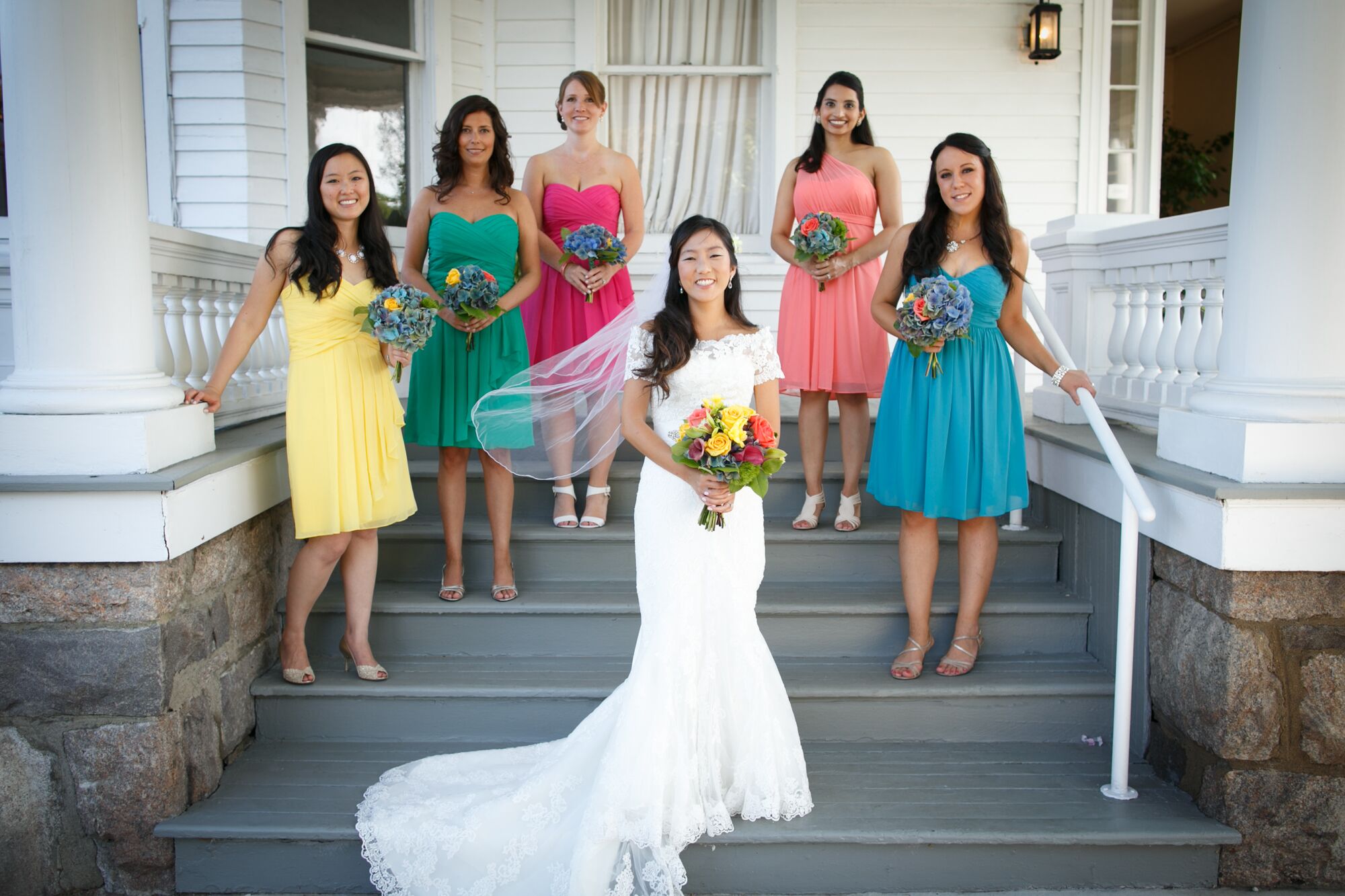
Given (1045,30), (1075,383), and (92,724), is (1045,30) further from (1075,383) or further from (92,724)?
(92,724)

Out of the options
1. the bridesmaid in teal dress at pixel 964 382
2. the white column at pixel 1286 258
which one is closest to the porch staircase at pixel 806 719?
the bridesmaid in teal dress at pixel 964 382

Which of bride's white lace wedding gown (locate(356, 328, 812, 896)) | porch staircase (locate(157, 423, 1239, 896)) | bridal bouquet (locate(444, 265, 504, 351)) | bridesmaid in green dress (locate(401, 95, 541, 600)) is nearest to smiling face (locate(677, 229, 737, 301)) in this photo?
bride's white lace wedding gown (locate(356, 328, 812, 896))

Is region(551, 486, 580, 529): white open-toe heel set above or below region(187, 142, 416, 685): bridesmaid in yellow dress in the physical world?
below

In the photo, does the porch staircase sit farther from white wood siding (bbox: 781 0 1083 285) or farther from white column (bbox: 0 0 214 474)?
white wood siding (bbox: 781 0 1083 285)

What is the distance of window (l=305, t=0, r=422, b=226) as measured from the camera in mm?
Result: 6477

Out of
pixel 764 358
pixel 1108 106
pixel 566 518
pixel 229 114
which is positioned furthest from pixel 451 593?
pixel 1108 106

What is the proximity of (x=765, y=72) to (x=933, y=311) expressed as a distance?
12.9ft

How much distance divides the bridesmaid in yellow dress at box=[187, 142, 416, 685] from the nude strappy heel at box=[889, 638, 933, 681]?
6.11ft

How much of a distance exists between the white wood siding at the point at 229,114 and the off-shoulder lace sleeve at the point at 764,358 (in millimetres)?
3871

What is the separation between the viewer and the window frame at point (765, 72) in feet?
22.7

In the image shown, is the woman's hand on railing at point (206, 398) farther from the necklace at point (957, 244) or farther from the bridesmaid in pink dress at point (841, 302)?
the necklace at point (957, 244)

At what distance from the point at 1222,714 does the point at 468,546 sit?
2849 millimetres

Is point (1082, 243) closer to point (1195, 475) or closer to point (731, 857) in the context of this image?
point (1195, 475)

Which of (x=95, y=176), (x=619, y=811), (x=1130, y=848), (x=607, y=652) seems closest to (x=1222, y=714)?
(x=1130, y=848)
